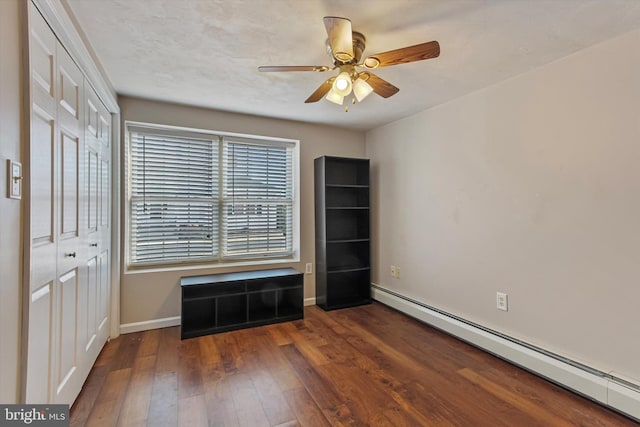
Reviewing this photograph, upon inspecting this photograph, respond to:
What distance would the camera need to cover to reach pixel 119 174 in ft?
9.10

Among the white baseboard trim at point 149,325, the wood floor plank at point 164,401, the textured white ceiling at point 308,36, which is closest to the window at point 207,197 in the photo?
the white baseboard trim at point 149,325

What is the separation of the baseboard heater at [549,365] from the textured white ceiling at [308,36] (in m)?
1.99

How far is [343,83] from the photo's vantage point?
184 cm

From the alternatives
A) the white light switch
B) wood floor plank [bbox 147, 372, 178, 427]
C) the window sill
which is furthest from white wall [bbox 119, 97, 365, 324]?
the white light switch

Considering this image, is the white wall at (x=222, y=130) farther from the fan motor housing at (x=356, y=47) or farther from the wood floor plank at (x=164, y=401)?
the fan motor housing at (x=356, y=47)

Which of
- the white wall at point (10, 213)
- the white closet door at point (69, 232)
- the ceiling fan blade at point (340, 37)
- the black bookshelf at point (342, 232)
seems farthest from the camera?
the black bookshelf at point (342, 232)

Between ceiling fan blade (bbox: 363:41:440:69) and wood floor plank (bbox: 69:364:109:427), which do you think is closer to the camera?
ceiling fan blade (bbox: 363:41:440:69)

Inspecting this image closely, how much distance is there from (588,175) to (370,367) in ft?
6.53

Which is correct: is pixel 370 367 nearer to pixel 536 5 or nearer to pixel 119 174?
pixel 536 5

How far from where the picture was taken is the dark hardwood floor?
1.72 meters

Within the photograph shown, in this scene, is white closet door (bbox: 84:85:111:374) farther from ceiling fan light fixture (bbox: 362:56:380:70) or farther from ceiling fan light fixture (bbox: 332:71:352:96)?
ceiling fan light fixture (bbox: 362:56:380:70)

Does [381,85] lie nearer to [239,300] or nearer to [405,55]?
[405,55]

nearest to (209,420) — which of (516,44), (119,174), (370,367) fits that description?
(370,367)

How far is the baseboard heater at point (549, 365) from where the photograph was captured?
175cm
